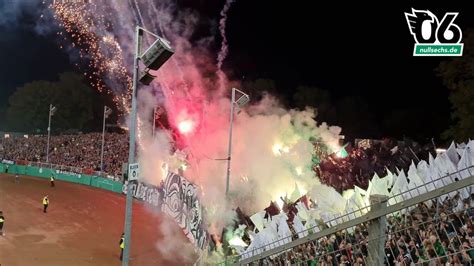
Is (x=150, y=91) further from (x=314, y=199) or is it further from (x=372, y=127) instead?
(x=314, y=199)

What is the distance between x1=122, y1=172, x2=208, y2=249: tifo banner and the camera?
60.0 feet

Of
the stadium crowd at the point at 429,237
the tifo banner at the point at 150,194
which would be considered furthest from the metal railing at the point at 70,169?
the stadium crowd at the point at 429,237

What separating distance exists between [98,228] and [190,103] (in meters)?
14.9

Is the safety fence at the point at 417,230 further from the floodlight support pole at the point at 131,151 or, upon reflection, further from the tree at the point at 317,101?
the tree at the point at 317,101

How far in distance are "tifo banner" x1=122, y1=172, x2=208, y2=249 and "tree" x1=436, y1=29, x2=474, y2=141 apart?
17.4m

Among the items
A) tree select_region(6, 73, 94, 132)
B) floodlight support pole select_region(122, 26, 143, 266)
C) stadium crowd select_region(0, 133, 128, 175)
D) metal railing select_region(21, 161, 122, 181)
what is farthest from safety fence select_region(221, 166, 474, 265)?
tree select_region(6, 73, 94, 132)

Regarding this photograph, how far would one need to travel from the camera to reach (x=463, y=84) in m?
28.3

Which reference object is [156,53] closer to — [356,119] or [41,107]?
[356,119]

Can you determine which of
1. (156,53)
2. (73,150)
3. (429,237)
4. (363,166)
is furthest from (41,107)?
(429,237)

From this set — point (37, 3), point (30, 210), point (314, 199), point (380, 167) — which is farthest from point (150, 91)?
point (37, 3)

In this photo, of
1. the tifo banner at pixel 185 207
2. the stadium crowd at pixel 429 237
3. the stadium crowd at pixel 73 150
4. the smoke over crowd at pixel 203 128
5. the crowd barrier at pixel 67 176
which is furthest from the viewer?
the stadium crowd at pixel 73 150

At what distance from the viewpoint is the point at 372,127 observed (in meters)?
54.3

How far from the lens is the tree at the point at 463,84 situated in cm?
2761
